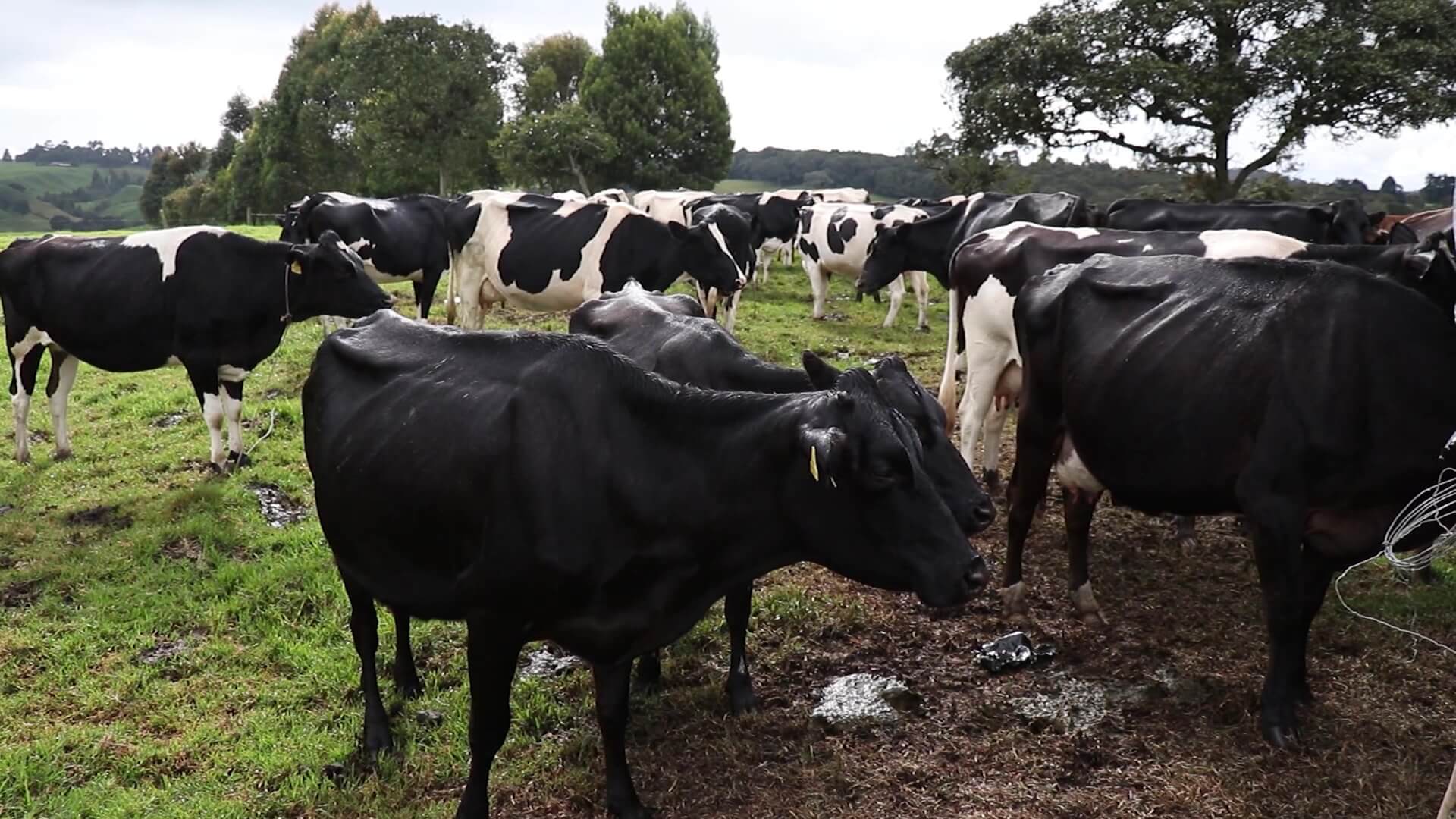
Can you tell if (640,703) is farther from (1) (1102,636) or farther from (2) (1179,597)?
(2) (1179,597)

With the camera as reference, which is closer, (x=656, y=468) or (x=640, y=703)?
(x=656, y=468)

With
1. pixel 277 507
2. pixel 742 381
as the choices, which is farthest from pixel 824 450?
pixel 277 507

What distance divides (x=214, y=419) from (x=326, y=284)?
1298mm

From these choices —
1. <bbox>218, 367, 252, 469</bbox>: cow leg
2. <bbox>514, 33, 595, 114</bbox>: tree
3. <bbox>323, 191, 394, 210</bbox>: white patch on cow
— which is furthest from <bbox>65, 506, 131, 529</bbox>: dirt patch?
<bbox>514, 33, 595, 114</bbox>: tree

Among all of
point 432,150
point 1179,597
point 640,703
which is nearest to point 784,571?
point 640,703

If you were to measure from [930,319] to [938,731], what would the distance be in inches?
501

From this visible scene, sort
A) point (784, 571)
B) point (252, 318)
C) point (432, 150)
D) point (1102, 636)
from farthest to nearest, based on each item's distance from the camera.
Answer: point (432, 150) < point (252, 318) < point (784, 571) < point (1102, 636)

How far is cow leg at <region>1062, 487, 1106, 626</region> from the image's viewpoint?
5.29 meters

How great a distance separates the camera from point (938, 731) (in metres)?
4.25

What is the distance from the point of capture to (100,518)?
22.4 ft

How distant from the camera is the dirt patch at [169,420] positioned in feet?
29.7

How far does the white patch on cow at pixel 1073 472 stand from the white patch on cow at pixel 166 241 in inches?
241

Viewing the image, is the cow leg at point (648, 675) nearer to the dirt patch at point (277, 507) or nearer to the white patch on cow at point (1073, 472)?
the white patch on cow at point (1073, 472)

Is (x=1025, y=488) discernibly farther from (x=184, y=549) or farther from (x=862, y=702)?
(x=184, y=549)
